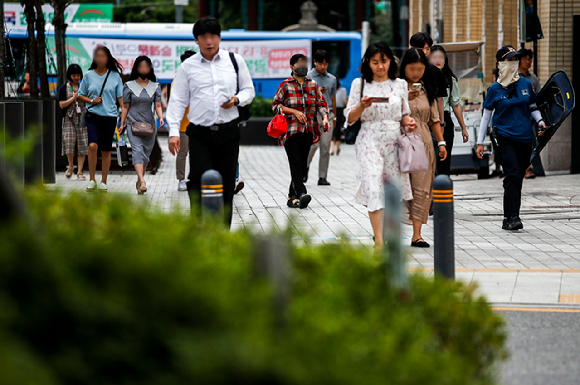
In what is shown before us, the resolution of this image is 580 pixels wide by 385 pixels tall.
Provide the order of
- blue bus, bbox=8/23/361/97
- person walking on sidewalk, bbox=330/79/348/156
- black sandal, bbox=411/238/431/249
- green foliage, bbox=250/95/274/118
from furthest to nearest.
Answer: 1. blue bus, bbox=8/23/361/97
2. green foliage, bbox=250/95/274/118
3. person walking on sidewalk, bbox=330/79/348/156
4. black sandal, bbox=411/238/431/249

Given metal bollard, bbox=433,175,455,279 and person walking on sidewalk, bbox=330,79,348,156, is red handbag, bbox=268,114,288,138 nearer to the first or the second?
metal bollard, bbox=433,175,455,279

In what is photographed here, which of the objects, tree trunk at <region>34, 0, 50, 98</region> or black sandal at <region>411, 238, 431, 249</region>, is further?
tree trunk at <region>34, 0, 50, 98</region>

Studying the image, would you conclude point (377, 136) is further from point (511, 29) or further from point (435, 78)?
point (511, 29)

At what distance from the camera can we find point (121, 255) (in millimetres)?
2400

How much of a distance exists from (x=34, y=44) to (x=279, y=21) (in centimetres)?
2811

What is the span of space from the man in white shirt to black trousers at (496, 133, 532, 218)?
9.69 ft

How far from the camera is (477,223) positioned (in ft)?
30.7

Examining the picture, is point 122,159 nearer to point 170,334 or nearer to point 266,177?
point 266,177

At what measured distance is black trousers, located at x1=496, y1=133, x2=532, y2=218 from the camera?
8.67 metres

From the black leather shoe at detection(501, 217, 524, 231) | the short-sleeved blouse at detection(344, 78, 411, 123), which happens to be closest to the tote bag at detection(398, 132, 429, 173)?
the short-sleeved blouse at detection(344, 78, 411, 123)

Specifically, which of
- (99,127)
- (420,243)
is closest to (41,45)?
(99,127)

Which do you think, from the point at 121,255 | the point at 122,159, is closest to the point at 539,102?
the point at 122,159

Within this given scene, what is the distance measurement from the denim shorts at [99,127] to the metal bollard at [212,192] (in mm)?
6516

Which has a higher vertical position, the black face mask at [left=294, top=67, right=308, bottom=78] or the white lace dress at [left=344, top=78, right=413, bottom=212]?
the black face mask at [left=294, top=67, right=308, bottom=78]
